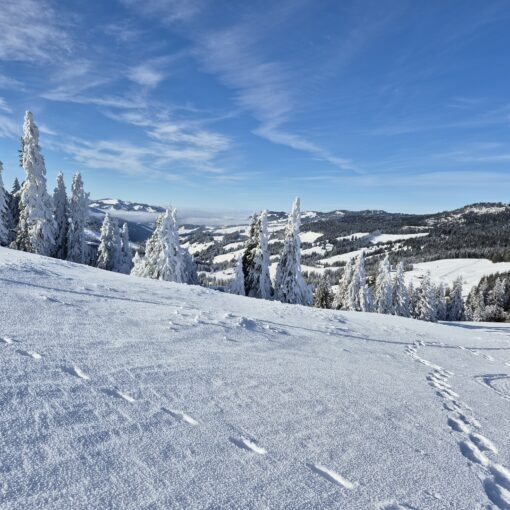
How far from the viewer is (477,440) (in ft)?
17.4

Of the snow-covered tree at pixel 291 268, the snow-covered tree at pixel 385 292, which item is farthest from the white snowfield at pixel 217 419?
the snow-covered tree at pixel 385 292

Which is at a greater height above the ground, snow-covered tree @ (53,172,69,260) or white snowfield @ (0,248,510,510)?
snow-covered tree @ (53,172,69,260)

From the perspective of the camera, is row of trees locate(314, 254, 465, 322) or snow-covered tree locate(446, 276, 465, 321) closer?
row of trees locate(314, 254, 465, 322)

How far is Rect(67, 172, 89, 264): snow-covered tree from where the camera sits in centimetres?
4062

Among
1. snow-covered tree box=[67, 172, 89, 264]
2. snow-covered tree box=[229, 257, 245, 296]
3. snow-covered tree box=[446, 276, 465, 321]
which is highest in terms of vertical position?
snow-covered tree box=[67, 172, 89, 264]

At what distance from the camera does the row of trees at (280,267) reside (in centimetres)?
3228

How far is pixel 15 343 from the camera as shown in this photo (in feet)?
17.8

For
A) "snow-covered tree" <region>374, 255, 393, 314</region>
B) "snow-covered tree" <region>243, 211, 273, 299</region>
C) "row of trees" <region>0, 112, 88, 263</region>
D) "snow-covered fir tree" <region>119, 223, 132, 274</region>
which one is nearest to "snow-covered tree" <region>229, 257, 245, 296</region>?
"snow-covered tree" <region>243, 211, 273, 299</region>

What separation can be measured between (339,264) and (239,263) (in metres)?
170

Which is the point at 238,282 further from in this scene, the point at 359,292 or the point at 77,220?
the point at 77,220

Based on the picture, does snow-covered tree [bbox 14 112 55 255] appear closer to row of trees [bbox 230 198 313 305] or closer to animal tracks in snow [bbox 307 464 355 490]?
row of trees [bbox 230 198 313 305]

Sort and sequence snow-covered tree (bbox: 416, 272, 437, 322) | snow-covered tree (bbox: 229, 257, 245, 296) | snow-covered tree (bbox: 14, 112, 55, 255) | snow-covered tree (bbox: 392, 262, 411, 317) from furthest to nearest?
snow-covered tree (bbox: 416, 272, 437, 322) < snow-covered tree (bbox: 392, 262, 411, 317) < snow-covered tree (bbox: 229, 257, 245, 296) < snow-covered tree (bbox: 14, 112, 55, 255)

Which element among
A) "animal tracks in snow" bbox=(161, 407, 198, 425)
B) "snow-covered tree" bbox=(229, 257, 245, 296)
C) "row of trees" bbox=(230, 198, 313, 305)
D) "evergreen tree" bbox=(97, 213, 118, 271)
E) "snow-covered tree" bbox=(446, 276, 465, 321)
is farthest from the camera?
"snow-covered tree" bbox=(446, 276, 465, 321)

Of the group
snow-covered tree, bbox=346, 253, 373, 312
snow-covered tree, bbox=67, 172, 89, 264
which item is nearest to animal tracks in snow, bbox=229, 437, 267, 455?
snow-covered tree, bbox=67, 172, 89, 264
